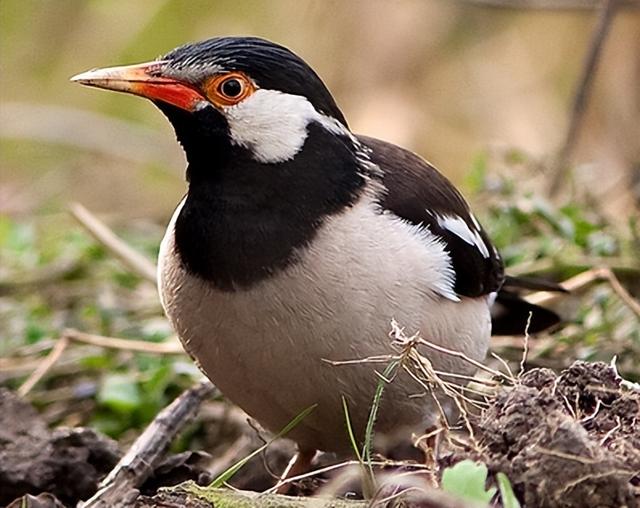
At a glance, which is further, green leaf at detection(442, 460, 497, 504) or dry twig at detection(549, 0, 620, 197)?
dry twig at detection(549, 0, 620, 197)

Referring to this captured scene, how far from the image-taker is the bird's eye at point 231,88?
3.28 metres

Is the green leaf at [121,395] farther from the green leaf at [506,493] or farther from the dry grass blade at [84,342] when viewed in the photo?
the green leaf at [506,493]

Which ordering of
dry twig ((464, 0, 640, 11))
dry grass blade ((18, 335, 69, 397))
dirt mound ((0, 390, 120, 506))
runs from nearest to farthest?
dirt mound ((0, 390, 120, 506)) < dry grass blade ((18, 335, 69, 397)) < dry twig ((464, 0, 640, 11))

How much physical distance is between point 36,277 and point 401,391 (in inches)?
99.8

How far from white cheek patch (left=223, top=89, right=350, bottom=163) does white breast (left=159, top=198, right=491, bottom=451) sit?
220 mm

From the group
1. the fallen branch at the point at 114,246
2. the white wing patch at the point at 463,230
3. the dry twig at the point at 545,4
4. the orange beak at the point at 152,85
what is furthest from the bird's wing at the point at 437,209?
the dry twig at the point at 545,4

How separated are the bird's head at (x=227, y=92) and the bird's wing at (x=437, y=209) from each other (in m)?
0.34

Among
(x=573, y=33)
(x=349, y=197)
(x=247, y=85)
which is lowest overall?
(x=349, y=197)

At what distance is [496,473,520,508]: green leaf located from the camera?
7.39ft

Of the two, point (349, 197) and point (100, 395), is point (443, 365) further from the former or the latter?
point (100, 395)

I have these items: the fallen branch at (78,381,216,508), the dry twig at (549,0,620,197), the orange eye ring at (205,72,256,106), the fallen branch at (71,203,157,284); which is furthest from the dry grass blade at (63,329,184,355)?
the dry twig at (549,0,620,197)

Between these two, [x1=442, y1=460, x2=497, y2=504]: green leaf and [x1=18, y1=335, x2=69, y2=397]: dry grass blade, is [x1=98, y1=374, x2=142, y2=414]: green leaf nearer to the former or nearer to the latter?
[x1=18, y1=335, x2=69, y2=397]: dry grass blade

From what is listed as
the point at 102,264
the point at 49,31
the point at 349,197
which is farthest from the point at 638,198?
the point at 49,31

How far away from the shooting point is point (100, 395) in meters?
4.29
